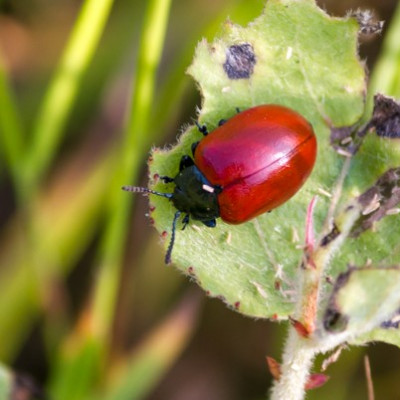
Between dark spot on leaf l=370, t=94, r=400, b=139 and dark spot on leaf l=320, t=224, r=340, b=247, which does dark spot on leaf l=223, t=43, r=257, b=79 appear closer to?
dark spot on leaf l=370, t=94, r=400, b=139

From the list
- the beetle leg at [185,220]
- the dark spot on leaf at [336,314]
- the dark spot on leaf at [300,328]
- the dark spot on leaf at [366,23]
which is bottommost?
the beetle leg at [185,220]

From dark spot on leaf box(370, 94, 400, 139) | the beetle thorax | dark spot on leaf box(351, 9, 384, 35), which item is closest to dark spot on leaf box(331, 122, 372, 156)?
dark spot on leaf box(370, 94, 400, 139)

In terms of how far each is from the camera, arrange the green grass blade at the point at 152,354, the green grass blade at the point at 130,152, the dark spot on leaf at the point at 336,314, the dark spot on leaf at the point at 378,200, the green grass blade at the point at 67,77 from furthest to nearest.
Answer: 1. the green grass blade at the point at 152,354
2. the green grass blade at the point at 67,77
3. the green grass blade at the point at 130,152
4. the dark spot on leaf at the point at 378,200
5. the dark spot on leaf at the point at 336,314

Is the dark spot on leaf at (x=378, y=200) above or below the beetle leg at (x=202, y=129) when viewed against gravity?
below

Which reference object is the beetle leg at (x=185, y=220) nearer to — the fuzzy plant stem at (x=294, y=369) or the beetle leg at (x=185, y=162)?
the beetle leg at (x=185, y=162)

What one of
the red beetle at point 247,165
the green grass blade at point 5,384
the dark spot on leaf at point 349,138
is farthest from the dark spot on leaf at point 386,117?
the green grass blade at point 5,384

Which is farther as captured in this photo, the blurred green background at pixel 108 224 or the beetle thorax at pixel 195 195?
the blurred green background at pixel 108 224
